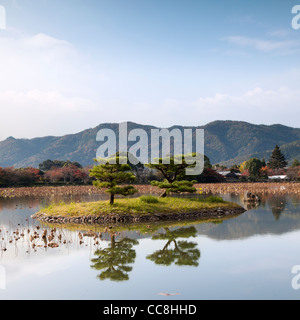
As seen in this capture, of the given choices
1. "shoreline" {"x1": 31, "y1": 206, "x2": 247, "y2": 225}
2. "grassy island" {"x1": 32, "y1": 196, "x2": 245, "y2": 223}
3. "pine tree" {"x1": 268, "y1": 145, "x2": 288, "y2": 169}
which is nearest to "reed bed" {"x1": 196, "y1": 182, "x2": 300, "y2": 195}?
"grassy island" {"x1": 32, "y1": 196, "x2": 245, "y2": 223}

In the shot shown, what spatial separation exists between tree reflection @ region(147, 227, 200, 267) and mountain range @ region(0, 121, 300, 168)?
158 meters

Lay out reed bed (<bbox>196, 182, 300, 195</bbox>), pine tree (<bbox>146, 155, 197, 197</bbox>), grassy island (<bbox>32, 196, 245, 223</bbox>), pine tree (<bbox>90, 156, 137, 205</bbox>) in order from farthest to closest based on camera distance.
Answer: reed bed (<bbox>196, 182, 300, 195</bbox>) < pine tree (<bbox>146, 155, 197, 197</bbox>) < pine tree (<bbox>90, 156, 137, 205</bbox>) < grassy island (<bbox>32, 196, 245, 223</bbox>)

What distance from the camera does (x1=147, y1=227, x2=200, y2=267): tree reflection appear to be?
10221 millimetres

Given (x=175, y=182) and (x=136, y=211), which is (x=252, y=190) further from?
(x=136, y=211)

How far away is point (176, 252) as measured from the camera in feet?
37.6

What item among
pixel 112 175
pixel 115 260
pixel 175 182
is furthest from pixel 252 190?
pixel 115 260

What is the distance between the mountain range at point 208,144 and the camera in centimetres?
17288

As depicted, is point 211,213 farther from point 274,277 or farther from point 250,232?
point 274,277

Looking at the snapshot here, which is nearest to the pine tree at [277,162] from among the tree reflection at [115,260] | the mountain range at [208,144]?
the tree reflection at [115,260]

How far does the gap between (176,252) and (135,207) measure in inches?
284

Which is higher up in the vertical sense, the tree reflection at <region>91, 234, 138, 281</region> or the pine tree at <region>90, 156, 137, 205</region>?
the pine tree at <region>90, 156, 137, 205</region>

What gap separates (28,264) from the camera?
9.95 metres

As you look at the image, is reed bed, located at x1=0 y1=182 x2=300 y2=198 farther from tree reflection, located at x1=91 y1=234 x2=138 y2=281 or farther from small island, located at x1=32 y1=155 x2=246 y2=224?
tree reflection, located at x1=91 y1=234 x2=138 y2=281
